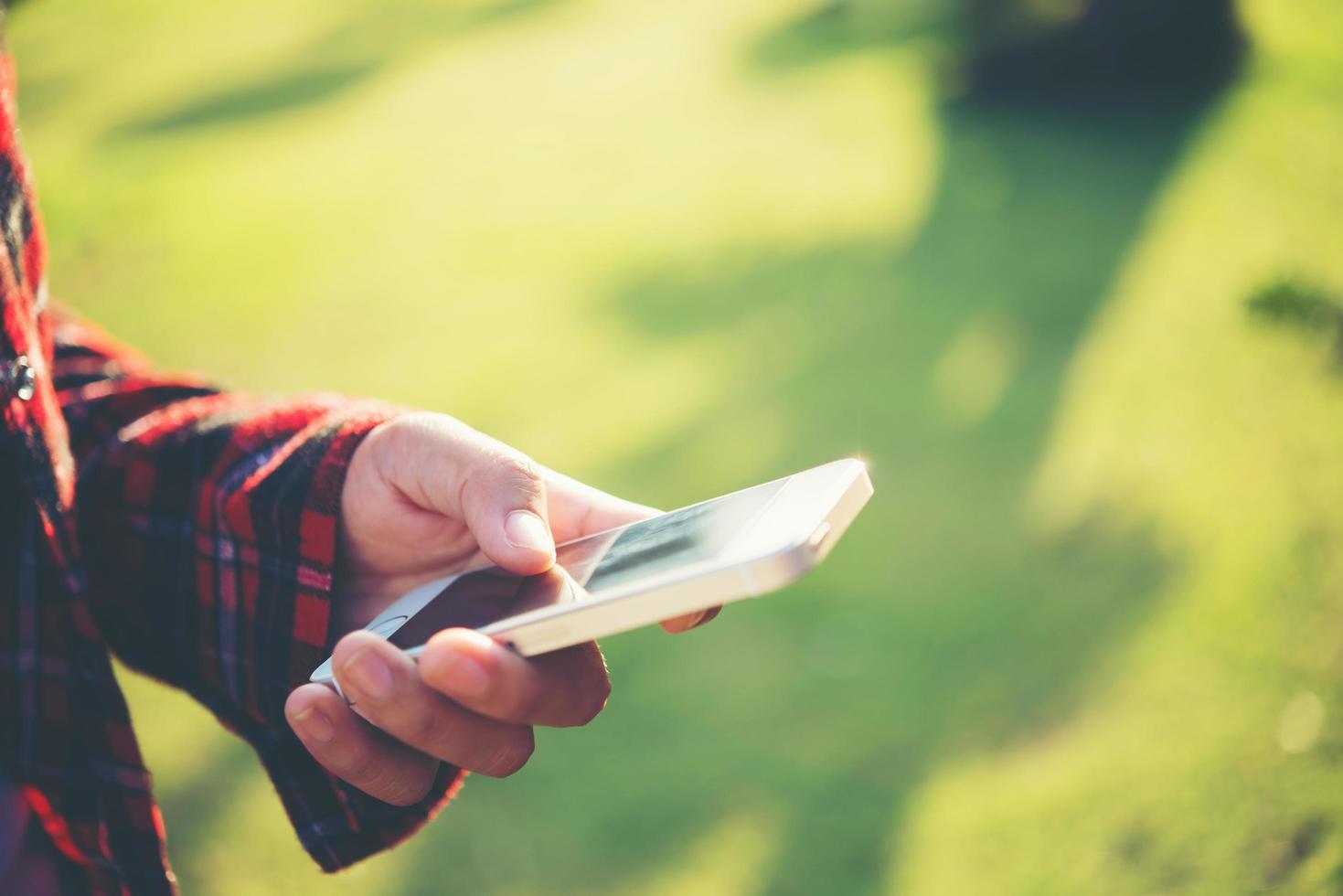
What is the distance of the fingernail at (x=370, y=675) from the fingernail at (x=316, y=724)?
8cm

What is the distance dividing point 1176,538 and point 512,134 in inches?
148

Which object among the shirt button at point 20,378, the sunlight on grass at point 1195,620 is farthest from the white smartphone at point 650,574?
the sunlight on grass at point 1195,620

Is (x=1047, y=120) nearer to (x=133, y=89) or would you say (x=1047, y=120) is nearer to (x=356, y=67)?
(x=356, y=67)

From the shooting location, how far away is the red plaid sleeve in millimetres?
1322

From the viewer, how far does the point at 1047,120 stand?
4910 mm

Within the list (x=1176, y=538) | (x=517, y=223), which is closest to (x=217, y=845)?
(x=1176, y=538)

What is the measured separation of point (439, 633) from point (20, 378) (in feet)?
1.91

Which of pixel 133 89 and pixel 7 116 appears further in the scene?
pixel 133 89

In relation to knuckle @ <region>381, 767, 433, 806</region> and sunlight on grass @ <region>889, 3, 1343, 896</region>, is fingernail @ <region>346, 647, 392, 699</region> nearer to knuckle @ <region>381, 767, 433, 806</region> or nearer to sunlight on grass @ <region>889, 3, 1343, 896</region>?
knuckle @ <region>381, 767, 433, 806</region>

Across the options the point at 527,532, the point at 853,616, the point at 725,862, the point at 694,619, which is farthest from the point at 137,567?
the point at 853,616

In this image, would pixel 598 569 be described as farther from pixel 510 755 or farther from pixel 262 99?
pixel 262 99

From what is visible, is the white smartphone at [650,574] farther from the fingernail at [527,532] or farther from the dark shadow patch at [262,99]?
the dark shadow patch at [262,99]

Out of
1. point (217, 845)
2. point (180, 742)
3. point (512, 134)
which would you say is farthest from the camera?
point (512, 134)

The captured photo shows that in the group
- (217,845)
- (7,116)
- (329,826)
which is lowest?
(217,845)
